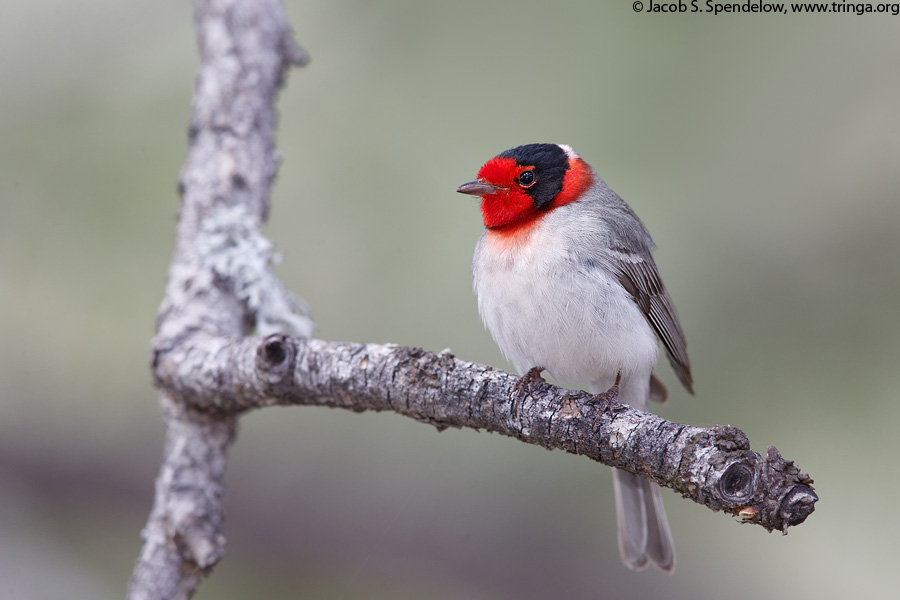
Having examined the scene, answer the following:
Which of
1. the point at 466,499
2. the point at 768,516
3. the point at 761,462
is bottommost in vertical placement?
the point at 466,499

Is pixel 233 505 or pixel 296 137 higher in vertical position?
pixel 296 137

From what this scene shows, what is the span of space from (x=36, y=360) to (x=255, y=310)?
1154 millimetres

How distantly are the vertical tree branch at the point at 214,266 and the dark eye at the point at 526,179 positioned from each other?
1.06 m

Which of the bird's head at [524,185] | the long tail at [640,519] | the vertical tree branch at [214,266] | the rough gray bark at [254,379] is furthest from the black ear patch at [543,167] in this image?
the vertical tree branch at [214,266]

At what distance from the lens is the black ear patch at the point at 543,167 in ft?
9.92

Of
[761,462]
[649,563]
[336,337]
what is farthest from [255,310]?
[761,462]

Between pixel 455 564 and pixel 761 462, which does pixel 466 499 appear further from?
pixel 761 462

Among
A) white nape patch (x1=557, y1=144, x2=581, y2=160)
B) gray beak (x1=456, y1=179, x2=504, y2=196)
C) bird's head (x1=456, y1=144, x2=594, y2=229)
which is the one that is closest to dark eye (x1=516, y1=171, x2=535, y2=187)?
bird's head (x1=456, y1=144, x2=594, y2=229)

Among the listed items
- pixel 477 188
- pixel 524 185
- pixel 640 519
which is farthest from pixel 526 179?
pixel 640 519

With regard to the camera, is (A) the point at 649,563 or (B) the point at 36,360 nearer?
(A) the point at 649,563

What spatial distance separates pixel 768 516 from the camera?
1619mm

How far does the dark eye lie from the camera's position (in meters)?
3.01

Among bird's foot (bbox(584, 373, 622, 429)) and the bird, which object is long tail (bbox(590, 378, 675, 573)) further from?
bird's foot (bbox(584, 373, 622, 429))

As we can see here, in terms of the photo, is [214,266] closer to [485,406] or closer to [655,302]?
[485,406]
